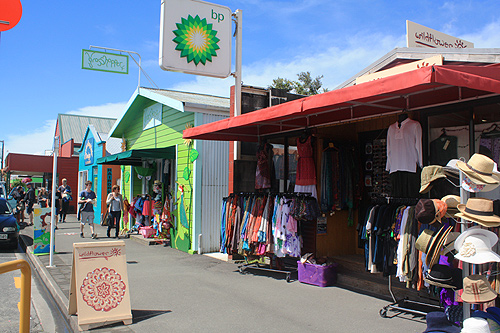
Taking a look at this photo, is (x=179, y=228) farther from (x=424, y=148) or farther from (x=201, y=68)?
(x=424, y=148)

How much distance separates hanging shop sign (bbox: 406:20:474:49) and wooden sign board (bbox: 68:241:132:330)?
11.8 metres

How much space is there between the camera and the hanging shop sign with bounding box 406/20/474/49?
45.2 feet

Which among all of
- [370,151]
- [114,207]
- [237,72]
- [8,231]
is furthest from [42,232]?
[370,151]

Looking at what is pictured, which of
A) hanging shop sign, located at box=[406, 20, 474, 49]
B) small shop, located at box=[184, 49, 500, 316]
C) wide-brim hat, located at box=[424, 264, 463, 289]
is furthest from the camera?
hanging shop sign, located at box=[406, 20, 474, 49]

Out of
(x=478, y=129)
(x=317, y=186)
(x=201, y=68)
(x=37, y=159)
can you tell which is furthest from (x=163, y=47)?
(x=37, y=159)

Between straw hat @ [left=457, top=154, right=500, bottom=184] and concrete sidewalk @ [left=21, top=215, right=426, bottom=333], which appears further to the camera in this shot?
Answer: concrete sidewalk @ [left=21, top=215, right=426, bottom=333]

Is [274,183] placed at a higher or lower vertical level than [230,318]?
higher

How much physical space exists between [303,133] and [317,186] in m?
1.08

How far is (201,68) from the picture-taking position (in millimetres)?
9656

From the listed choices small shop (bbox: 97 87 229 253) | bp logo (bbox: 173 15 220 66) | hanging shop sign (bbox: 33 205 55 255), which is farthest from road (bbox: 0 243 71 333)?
bp logo (bbox: 173 15 220 66)

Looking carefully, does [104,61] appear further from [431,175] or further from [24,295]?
[431,175]

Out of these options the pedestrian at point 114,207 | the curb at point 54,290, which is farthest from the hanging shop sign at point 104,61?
the curb at point 54,290

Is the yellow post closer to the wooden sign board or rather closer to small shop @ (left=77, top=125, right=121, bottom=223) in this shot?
the wooden sign board

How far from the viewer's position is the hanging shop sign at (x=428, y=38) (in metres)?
13.8
